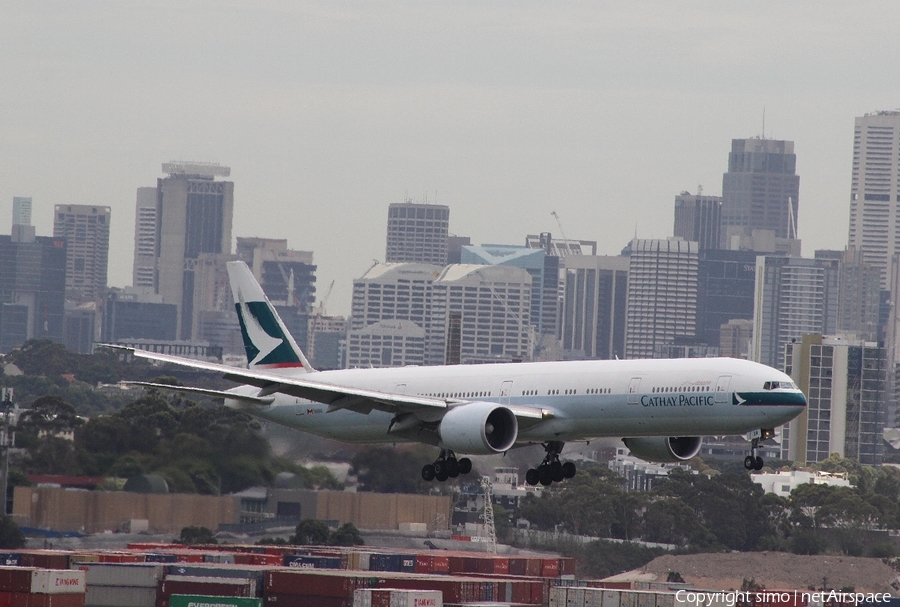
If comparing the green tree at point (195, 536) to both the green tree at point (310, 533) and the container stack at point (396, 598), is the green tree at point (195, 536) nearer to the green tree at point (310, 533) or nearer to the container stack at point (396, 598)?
the green tree at point (310, 533)

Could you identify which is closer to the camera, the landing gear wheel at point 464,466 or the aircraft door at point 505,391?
the aircraft door at point 505,391

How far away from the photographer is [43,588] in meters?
73.8

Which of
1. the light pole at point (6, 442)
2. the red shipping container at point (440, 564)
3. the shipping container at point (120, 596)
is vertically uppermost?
the light pole at point (6, 442)

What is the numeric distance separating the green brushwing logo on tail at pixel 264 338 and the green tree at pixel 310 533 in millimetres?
25099

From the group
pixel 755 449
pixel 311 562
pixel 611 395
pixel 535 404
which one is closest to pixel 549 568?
pixel 311 562

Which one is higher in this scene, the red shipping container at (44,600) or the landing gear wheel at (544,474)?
the landing gear wheel at (544,474)

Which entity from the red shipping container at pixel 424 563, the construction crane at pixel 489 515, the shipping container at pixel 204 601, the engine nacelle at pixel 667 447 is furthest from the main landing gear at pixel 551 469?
the construction crane at pixel 489 515

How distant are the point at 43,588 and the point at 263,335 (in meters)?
15.7

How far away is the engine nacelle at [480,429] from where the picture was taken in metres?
68.9

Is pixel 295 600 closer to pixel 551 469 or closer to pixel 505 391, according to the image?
pixel 551 469

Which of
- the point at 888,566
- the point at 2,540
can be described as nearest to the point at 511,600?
the point at 2,540

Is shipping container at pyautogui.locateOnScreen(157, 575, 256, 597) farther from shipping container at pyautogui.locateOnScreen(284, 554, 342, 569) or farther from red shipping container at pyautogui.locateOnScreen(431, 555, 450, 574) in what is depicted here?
red shipping container at pyautogui.locateOnScreen(431, 555, 450, 574)

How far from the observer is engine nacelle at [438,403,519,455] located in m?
68.9

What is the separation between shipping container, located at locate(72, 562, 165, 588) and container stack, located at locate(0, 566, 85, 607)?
8.46 m
